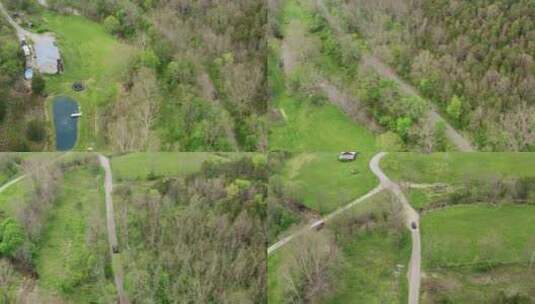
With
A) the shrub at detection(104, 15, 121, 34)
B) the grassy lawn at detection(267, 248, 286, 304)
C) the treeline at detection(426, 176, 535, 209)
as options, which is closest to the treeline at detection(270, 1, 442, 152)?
the treeline at detection(426, 176, 535, 209)

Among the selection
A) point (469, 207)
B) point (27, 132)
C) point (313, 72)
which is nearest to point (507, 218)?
point (469, 207)

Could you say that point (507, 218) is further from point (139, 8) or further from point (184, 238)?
point (139, 8)

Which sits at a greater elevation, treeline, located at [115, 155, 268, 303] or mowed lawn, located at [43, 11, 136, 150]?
mowed lawn, located at [43, 11, 136, 150]

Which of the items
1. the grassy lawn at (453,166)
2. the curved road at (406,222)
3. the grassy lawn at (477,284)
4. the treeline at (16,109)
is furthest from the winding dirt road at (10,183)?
the grassy lawn at (477,284)

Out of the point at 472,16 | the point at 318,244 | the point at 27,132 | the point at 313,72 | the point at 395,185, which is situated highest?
the point at 472,16

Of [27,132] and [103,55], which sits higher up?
[103,55]

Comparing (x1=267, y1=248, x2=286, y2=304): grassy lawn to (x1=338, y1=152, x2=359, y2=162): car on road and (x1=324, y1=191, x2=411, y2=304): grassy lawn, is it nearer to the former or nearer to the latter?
(x1=324, y1=191, x2=411, y2=304): grassy lawn
